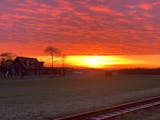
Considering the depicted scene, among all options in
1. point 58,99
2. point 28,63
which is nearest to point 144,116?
point 58,99

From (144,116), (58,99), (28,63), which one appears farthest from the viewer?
(28,63)

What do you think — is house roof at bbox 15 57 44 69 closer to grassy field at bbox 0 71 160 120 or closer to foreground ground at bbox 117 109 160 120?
grassy field at bbox 0 71 160 120

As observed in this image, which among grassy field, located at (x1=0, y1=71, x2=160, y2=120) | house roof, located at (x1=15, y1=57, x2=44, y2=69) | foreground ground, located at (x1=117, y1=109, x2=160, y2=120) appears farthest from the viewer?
house roof, located at (x1=15, y1=57, x2=44, y2=69)

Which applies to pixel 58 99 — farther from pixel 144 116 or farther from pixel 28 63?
pixel 28 63

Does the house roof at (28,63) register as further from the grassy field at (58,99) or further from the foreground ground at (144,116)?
the foreground ground at (144,116)

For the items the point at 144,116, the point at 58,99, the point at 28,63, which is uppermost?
the point at 28,63

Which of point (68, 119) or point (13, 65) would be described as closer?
point (68, 119)

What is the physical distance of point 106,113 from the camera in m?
15.6

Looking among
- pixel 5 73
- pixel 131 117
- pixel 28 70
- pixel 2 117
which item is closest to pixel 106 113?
pixel 131 117

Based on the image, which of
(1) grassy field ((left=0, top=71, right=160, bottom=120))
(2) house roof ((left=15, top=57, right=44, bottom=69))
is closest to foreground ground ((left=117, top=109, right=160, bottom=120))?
(1) grassy field ((left=0, top=71, right=160, bottom=120))

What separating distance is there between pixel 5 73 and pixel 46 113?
81.3m

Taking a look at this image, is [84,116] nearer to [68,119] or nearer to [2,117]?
[68,119]

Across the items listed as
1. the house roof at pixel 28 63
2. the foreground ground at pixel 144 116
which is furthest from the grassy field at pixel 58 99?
Answer: the house roof at pixel 28 63

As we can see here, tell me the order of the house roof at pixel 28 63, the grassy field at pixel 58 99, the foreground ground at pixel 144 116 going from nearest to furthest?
the foreground ground at pixel 144 116
the grassy field at pixel 58 99
the house roof at pixel 28 63
